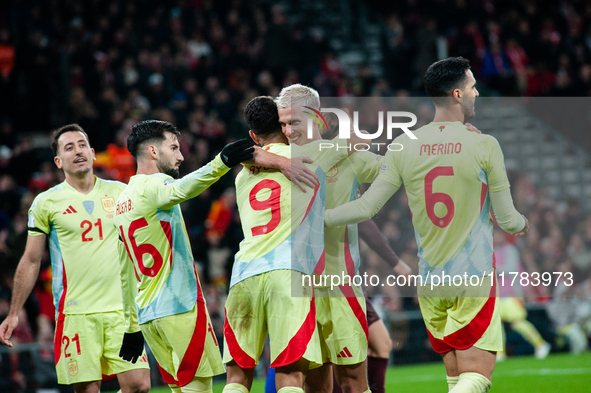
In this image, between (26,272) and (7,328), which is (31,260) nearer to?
(26,272)

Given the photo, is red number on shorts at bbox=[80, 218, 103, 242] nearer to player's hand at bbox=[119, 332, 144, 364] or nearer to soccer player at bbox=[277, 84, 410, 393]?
player's hand at bbox=[119, 332, 144, 364]

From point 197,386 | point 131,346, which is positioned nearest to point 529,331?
point 131,346

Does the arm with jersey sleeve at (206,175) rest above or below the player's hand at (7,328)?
above

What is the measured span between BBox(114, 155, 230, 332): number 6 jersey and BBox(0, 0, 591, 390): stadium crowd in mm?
5469

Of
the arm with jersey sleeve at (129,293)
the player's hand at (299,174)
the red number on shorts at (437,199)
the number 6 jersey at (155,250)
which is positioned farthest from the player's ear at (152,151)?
the red number on shorts at (437,199)

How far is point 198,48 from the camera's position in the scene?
634 inches

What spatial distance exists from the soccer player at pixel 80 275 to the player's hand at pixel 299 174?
2.26 meters

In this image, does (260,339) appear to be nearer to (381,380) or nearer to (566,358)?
(381,380)

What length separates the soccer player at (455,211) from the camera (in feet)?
15.5

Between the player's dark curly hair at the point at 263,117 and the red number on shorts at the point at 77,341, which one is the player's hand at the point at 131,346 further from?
the player's dark curly hair at the point at 263,117

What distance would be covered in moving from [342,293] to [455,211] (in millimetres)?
1109

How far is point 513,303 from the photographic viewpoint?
41.7 ft

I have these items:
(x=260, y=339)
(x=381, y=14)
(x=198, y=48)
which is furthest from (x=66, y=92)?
(x=260, y=339)

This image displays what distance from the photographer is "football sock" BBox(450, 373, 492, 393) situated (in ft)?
14.9
